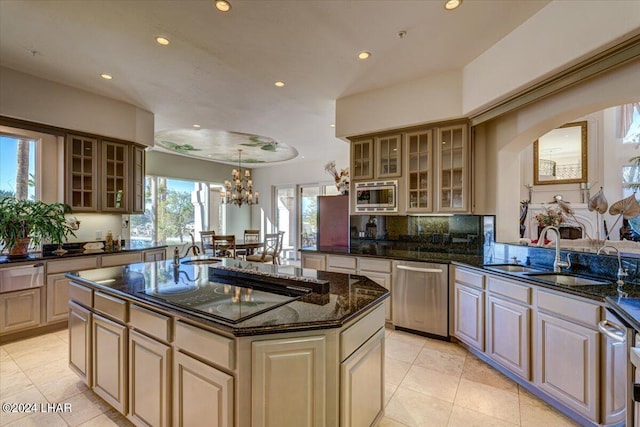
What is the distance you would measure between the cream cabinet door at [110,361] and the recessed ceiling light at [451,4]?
3.20 meters

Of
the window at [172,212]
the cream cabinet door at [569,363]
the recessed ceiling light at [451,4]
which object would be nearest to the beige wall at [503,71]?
the recessed ceiling light at [451,4]

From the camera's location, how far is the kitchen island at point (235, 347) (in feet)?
4.09

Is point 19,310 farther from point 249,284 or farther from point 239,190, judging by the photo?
point 239,190

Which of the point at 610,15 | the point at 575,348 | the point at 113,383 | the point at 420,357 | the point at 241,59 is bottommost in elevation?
the point at 420,357

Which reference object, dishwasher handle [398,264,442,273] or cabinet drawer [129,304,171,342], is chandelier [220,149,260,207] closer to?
dishwasher handle [398,264,442,273]

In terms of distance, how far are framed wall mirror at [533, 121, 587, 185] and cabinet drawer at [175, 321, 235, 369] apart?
900cm

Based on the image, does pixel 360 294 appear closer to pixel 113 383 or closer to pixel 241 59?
pixel 113 383

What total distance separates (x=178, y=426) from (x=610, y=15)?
3523mm

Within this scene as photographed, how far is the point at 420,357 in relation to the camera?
2865 millimetres

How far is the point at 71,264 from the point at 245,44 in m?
3.30

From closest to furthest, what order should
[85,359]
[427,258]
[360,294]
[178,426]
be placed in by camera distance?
[178,426]
[360,294]
[85,359]
[427,258]

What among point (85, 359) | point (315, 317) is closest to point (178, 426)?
point (315, 317)

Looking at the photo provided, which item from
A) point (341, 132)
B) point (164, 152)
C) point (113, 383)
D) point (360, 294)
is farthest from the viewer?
point (164, 152)

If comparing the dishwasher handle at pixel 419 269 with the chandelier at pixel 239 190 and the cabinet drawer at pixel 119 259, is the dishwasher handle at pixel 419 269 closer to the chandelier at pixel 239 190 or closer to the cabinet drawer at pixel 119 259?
the cabinet drawer at pixel 119 259
